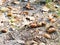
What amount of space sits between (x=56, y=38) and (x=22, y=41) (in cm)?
34

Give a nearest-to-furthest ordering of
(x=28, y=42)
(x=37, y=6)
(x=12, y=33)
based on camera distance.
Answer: (x=28, y=42) → (x=12, y=33) → (x=37, y=6)

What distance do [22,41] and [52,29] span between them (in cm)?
34

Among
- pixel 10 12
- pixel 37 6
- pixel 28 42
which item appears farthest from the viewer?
pixel 37 6

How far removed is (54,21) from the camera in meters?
2.22

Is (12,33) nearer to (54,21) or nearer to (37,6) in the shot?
(54,21)

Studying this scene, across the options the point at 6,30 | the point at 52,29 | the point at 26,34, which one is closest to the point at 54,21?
the point at 52,29

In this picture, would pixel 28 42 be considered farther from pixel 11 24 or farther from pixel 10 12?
pixel 10 12

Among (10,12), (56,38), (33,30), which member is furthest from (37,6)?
(56,38)

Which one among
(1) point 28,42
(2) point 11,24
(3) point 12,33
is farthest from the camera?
(2) point 11,24

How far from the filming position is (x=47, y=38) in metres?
1.97

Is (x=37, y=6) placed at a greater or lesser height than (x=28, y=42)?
greater

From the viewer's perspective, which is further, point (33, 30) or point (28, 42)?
point (33, 30)

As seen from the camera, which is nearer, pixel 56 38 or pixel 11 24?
pixel 56 38

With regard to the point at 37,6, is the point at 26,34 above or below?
below
